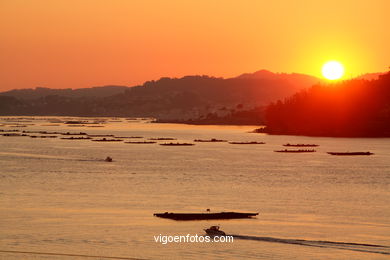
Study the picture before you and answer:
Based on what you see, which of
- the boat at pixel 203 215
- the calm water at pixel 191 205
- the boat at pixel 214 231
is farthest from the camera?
the boat at pixel 203 215

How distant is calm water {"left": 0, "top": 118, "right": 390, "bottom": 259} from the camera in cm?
4784

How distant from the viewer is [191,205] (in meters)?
66.6

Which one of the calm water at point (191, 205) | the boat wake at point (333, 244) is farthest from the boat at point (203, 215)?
the boat wake at point (333, 244)

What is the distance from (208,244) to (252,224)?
7.71m

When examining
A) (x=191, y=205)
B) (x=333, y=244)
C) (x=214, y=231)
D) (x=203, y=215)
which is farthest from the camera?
(x=191, y=205)

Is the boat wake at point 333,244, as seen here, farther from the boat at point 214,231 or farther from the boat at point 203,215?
the boat at point 203,215

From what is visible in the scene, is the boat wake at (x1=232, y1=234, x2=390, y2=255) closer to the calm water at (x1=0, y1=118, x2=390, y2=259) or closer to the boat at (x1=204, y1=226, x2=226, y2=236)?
the calm water at (x1=0, y1=118, x2=390, y2=259)

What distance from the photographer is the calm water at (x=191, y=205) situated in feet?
157

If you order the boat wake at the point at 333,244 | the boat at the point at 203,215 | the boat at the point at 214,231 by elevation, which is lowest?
the boat wake at the point at 333,244

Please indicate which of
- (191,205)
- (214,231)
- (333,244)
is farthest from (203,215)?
(333,244)

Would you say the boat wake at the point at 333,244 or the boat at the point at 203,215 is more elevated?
the boat at the point at 203,215

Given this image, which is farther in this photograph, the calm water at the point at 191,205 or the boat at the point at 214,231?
the boat at the point at 214,231

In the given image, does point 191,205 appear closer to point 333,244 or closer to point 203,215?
point 203,215

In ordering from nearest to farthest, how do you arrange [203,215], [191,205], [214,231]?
[214,231]
[203,215]
[191,205]
